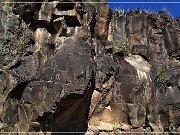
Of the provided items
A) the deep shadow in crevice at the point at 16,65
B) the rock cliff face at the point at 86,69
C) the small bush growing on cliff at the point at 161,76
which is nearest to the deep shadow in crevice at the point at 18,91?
the rock cliff face at the point at 86,69

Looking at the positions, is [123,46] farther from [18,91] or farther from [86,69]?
[18,91]

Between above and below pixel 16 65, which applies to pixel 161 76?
above

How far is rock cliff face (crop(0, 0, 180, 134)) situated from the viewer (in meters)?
10.4

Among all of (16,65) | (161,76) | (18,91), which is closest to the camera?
(18,91)

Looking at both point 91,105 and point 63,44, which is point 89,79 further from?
point 91,105

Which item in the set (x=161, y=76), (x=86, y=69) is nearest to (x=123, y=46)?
→ (x=161, y=76)

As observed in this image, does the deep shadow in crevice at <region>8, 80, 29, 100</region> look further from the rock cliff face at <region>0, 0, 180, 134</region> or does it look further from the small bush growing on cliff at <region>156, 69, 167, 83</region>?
the small bush growing on cliff at <region>156, 69, 167, 83</region>

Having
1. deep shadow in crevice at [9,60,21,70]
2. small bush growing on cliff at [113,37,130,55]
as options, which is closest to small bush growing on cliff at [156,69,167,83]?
small bush growing on cliff at [113,37,130,55]

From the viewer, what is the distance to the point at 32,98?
34.0 ft

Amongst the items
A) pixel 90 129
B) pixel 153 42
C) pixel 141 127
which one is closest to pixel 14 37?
pixel 90 129

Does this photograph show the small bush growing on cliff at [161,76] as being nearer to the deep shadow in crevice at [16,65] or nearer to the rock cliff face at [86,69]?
the rock cliff face at [86,69]

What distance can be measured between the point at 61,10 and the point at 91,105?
2.82 meters

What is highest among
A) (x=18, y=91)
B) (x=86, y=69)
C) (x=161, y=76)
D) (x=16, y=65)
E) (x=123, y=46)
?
(x=123, y=46)

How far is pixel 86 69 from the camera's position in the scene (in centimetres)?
1059
